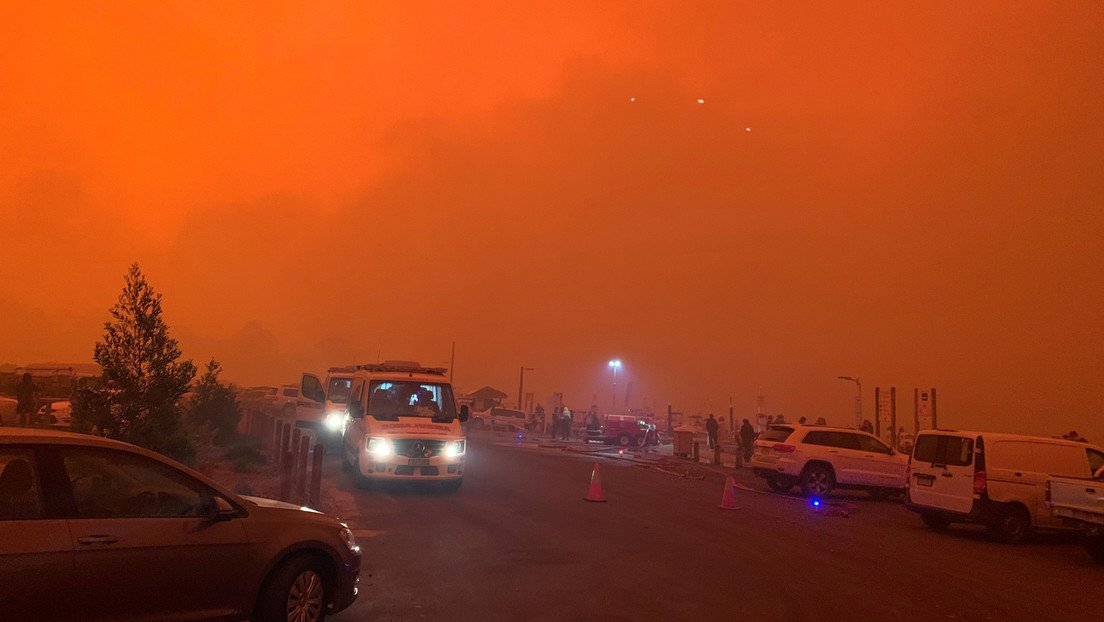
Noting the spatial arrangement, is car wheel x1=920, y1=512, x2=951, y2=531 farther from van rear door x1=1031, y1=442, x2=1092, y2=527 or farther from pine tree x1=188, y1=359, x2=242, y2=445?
pine tree x1=188, y1=359, x2=242, y2=445

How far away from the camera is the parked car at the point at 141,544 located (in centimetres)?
439

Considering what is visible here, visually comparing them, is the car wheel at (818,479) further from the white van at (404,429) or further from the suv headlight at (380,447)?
the suv headlight at (380,447)

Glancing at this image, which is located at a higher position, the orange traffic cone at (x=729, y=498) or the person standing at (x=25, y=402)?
the person standing at (x=25, y=402)

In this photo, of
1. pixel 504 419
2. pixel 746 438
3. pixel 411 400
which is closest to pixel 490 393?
pixel 504 419

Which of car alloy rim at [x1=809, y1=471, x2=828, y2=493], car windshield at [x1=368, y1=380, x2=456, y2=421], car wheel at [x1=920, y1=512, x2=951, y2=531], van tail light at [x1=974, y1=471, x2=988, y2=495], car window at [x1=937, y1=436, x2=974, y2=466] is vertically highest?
car windshield at [x1=368, y1=380, x2=456, y2=421]

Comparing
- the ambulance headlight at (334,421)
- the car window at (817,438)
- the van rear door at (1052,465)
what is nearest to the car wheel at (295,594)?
the van rear door at (1052,465)

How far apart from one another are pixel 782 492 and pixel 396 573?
14.3 metres

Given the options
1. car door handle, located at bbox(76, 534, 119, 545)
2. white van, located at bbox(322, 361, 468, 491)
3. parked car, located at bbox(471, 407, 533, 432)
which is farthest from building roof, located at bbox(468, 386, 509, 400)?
car door handle, located at bbox(76, 534, 119, 545)

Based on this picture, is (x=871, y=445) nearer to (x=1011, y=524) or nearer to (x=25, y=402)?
(x=1011, y=524)

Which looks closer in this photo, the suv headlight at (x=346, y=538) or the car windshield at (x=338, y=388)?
the suv headlight at (x=346, y=538)

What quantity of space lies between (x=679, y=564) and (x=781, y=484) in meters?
11.0

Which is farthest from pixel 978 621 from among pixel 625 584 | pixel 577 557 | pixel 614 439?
pixel 614 439

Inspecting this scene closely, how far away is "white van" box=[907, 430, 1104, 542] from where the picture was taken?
13.2m

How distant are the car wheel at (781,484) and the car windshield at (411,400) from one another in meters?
9.03
